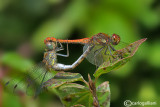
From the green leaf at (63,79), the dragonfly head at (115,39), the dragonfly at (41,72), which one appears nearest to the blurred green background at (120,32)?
the dragonfly at (41,72)

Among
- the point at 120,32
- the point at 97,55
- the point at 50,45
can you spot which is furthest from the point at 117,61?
the point at 120,32

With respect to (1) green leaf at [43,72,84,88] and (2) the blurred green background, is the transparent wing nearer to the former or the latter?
(1) green leaf at [43,72,84,88]

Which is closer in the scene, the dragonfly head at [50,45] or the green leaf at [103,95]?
the green leaf at [103,95]

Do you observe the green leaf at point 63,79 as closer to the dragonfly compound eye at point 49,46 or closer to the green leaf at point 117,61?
the green leaf at point 117,61

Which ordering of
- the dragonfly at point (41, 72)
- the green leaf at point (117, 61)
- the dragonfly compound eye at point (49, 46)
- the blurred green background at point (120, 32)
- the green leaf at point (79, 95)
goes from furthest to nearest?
the blurred green background at point (120, 32)
the dragonfly compound eye at point (49, 46)
the dragonfly at point (41, 72)
the green leaf at point (79, 95)
the green leaf at point (117, 61)

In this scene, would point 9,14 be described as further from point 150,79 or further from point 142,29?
point 150,79

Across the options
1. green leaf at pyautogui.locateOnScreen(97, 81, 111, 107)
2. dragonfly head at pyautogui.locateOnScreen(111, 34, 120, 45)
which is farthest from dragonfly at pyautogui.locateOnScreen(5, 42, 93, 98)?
green leaf at pyautogui.locateOnScreen(97, 81, 111, 107)

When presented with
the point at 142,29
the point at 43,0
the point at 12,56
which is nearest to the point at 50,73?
the point at 12,56
